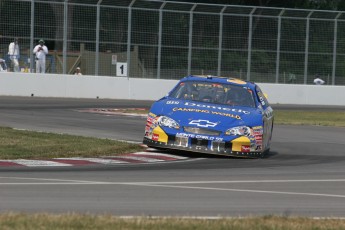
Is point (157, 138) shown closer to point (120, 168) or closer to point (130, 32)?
point (120, 168)

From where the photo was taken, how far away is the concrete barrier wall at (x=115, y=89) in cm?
3397

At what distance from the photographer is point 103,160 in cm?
1513

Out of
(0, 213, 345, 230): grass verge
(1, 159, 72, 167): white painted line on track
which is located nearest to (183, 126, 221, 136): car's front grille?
(1, 159, 72, 167): white painted line on track

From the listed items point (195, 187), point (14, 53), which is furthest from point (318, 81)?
point (195, 187)

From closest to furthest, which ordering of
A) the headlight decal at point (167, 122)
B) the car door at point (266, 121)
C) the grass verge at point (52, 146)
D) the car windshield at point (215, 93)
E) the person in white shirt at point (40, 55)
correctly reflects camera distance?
the grass verge at point (52, 146)
the headlight decal at point (167, 122)
the car door at point (266, 121)
the car windshield at point (215, 93)
the person in white shirt at point (40, 55)

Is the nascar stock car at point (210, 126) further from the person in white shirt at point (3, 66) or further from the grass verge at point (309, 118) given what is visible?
the person in white shirt at point (3, 66)

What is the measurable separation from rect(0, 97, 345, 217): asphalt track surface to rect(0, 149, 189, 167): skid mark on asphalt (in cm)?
44

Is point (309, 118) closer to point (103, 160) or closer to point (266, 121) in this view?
point (266, 121)

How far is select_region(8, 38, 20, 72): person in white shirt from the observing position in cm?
3409

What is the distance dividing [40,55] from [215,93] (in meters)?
18.2

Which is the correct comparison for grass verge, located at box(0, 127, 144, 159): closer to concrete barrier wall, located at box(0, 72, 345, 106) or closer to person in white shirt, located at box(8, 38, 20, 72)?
concrete barrier wall, located at box(0, 72, 345, 106)

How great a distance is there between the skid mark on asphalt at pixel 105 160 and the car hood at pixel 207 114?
0.67 meters

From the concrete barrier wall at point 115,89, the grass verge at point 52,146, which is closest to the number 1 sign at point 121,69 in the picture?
the concrete barrier wall at point 115,89

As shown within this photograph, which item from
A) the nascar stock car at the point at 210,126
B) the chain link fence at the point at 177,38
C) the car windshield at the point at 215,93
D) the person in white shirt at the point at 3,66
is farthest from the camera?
the chain link fence at the point at 177,38
